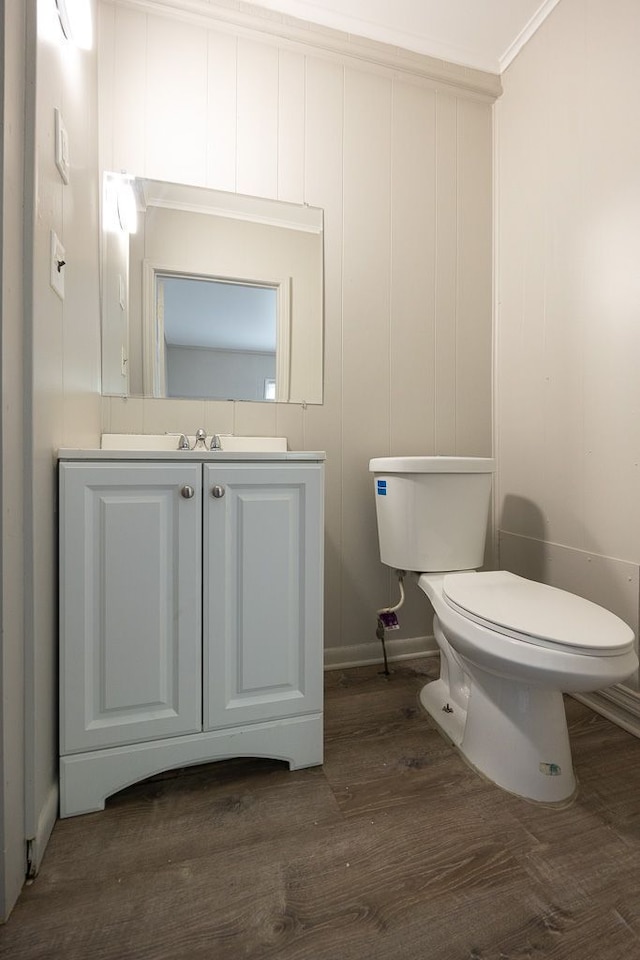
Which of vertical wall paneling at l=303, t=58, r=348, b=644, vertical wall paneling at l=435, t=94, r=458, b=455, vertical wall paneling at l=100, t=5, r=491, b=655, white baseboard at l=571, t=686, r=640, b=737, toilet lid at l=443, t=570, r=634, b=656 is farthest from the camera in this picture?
vertical wall paneling at l=435, t=94, r=458, b=455

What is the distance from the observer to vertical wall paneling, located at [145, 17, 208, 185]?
1.43 meters

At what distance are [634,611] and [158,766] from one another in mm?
1314

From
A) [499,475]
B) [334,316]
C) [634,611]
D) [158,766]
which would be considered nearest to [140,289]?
[334,316]

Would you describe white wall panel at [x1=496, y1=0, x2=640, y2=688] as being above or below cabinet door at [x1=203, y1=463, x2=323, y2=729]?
above

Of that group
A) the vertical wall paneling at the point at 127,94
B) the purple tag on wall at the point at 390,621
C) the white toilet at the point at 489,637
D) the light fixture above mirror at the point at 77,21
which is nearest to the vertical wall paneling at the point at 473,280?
the white toilet at the point at 489,637

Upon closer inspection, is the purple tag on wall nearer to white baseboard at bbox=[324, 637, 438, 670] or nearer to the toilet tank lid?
white baseboard at bbox=[324, 637, 438, 670]

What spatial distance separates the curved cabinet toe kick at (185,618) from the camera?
0.93 m

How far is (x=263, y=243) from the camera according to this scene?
1533mm

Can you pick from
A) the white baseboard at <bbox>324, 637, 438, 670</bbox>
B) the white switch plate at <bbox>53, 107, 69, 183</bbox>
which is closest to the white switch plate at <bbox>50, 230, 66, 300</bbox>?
the white switch plate at <bbox>53, 107, 69, 183</bbox>

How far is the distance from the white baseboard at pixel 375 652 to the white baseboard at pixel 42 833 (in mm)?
911

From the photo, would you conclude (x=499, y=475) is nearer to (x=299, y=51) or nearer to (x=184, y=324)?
(x=184, y=324)

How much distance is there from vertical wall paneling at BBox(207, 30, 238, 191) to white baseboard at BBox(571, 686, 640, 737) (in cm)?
201

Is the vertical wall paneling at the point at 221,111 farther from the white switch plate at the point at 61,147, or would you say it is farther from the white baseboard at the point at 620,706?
the white baseboard at the point at 620,706

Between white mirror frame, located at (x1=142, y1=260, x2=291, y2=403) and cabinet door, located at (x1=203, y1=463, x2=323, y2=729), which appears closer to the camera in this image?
cabinet door, located at (x1=203, y1=463, x2=323, y2=729)
